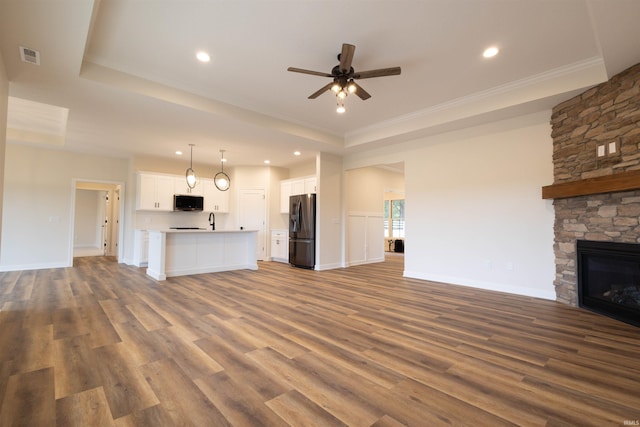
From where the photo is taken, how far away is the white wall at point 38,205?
242 inches

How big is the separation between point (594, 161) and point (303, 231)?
17.0ft

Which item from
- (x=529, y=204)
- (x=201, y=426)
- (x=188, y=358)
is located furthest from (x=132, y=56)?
(x=529, y=204)

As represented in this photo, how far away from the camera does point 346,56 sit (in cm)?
279

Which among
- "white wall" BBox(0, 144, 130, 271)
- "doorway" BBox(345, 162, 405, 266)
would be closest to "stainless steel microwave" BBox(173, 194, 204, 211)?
"white wall" BBox(0, 144, 130, 271)

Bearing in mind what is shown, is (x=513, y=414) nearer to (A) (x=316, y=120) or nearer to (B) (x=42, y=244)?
(A) (x=316, y=120)

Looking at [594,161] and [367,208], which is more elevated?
[594,161]

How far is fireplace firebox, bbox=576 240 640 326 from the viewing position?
3.11 m

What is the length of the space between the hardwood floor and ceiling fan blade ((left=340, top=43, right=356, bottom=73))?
2.72 meters

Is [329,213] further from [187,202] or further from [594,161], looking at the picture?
[594,161]

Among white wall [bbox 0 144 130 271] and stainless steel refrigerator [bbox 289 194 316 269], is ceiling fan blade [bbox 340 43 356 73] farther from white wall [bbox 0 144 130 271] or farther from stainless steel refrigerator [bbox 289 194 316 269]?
white wall [bbox 0 144 130 271]

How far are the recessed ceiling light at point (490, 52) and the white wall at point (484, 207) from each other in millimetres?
1609

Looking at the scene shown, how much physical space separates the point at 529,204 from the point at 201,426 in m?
4.86

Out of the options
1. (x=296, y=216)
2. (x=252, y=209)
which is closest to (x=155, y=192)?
(x=252, y=209)

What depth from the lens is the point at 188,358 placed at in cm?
223
